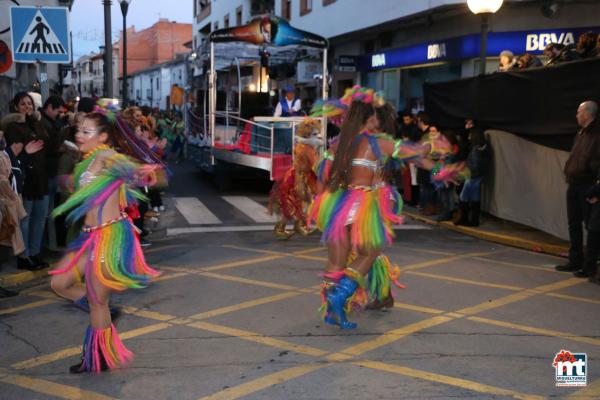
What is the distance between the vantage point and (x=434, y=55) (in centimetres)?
1725

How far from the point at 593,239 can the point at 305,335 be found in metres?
3.79

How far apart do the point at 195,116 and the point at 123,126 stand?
1391 cm

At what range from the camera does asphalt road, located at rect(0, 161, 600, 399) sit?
169 inches

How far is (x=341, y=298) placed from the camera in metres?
5.34

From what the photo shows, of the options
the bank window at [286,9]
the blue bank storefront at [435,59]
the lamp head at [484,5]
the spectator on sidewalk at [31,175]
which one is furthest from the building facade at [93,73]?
the spectator on sidewalk at [31,175]

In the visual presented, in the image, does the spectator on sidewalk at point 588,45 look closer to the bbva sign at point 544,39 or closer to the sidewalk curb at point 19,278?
the bbva sign at point 544,39

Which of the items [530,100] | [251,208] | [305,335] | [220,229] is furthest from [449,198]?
[305,335]

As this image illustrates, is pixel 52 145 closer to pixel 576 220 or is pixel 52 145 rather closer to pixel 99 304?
pixel 99 304

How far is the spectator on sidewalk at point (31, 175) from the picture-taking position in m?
7.23

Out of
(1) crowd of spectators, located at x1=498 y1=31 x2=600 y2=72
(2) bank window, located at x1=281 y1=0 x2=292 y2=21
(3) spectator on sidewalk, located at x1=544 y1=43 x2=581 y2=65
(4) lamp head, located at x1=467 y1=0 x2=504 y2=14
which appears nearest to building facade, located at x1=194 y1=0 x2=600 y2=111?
(2) bank window, located at x1=281 y1=0 x2=292 y2=21

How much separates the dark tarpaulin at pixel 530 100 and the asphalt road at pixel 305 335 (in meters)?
1.87

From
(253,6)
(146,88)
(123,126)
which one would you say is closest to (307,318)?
(123,126)

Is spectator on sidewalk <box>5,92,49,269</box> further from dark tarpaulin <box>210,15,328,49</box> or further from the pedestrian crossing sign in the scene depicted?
dark tarpaulin <box>210,15,328,49</box>

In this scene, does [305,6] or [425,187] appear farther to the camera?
[305,6]
